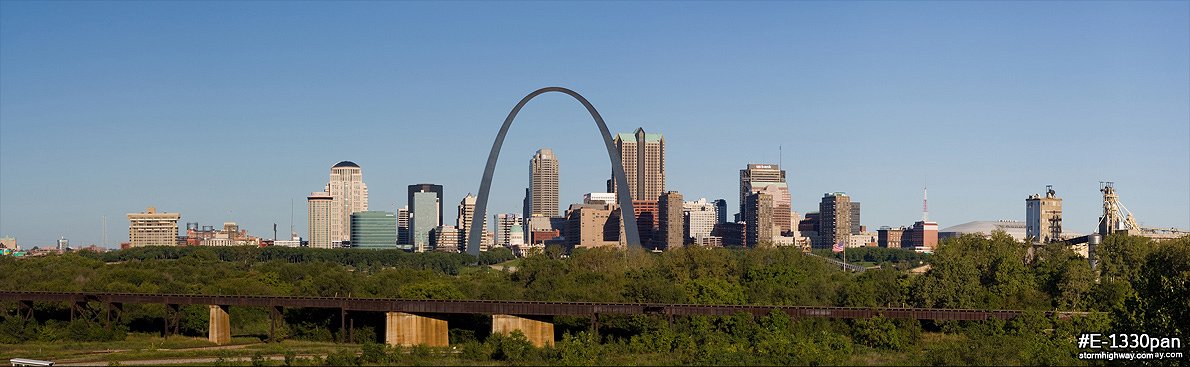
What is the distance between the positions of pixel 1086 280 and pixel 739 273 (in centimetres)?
3000

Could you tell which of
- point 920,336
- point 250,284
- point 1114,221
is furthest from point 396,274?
point 1114,221

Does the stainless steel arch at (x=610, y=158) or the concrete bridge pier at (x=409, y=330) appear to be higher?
the stainless steel arch at (x=610, y=158)

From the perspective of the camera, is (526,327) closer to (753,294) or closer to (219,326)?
(219,326)

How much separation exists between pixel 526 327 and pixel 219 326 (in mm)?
18941

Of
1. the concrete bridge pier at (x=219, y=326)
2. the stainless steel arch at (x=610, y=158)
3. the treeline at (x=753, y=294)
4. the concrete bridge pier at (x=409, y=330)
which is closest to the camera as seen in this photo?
the treeline at (x=753, y=294)

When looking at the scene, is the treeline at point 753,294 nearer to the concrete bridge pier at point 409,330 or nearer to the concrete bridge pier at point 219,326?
the concrete bridge pier at point 409,330

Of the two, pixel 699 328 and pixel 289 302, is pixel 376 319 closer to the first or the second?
pixel 289 302

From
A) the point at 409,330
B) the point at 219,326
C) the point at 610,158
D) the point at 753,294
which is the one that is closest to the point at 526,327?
the point at 409,330

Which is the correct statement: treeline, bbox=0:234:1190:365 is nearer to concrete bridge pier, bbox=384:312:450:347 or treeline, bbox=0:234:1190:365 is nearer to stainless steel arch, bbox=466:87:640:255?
concrete bridge pier, bbox=384:312:450:347

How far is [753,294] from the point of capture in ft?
292

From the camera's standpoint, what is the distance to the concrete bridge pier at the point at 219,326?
7438cm

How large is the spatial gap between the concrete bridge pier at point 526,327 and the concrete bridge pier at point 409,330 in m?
4.02

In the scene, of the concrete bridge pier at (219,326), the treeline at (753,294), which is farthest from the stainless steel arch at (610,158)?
the concrete bridge pier at (219,326)

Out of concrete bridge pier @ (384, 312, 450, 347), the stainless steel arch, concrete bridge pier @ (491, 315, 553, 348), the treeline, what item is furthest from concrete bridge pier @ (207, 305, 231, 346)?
the stainless steel arch
